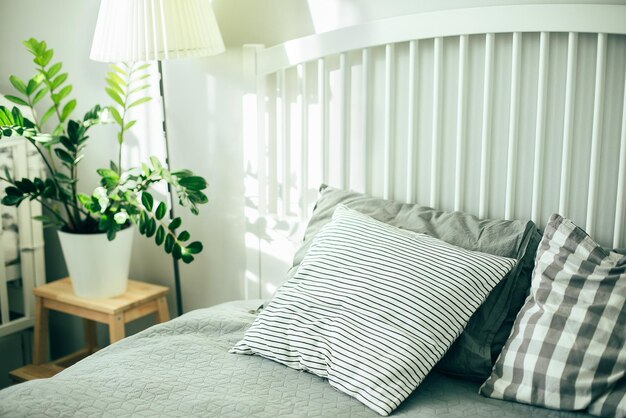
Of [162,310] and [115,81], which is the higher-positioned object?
[115,81]

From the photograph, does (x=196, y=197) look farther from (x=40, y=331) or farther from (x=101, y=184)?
(x=40, y=331)

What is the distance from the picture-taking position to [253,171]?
234 centimetres

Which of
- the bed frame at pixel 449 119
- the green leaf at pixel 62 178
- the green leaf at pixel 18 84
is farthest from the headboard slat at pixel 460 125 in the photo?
the green leaf at pixel 18 84

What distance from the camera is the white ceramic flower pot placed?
7.62 feet

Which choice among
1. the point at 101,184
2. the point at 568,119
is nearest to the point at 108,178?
the point at 101,184

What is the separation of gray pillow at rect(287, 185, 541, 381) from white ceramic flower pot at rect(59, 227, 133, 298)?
2.07ft

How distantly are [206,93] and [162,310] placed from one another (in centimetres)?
69

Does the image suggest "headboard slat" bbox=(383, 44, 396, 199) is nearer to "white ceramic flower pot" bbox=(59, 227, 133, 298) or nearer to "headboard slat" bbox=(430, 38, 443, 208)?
"headboard slat" bbox=(430, 38, 443, 208)

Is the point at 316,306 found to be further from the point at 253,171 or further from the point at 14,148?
the point at 14,148

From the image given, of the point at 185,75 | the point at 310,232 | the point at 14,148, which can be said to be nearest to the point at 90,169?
the point at 14,148

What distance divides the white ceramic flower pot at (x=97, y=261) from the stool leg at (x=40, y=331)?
0.18 metres

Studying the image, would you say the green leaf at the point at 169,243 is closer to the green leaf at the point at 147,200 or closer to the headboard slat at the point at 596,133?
the green leaf at the point at 147,200

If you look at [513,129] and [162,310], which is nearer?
[513,129]

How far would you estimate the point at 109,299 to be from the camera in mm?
2377
